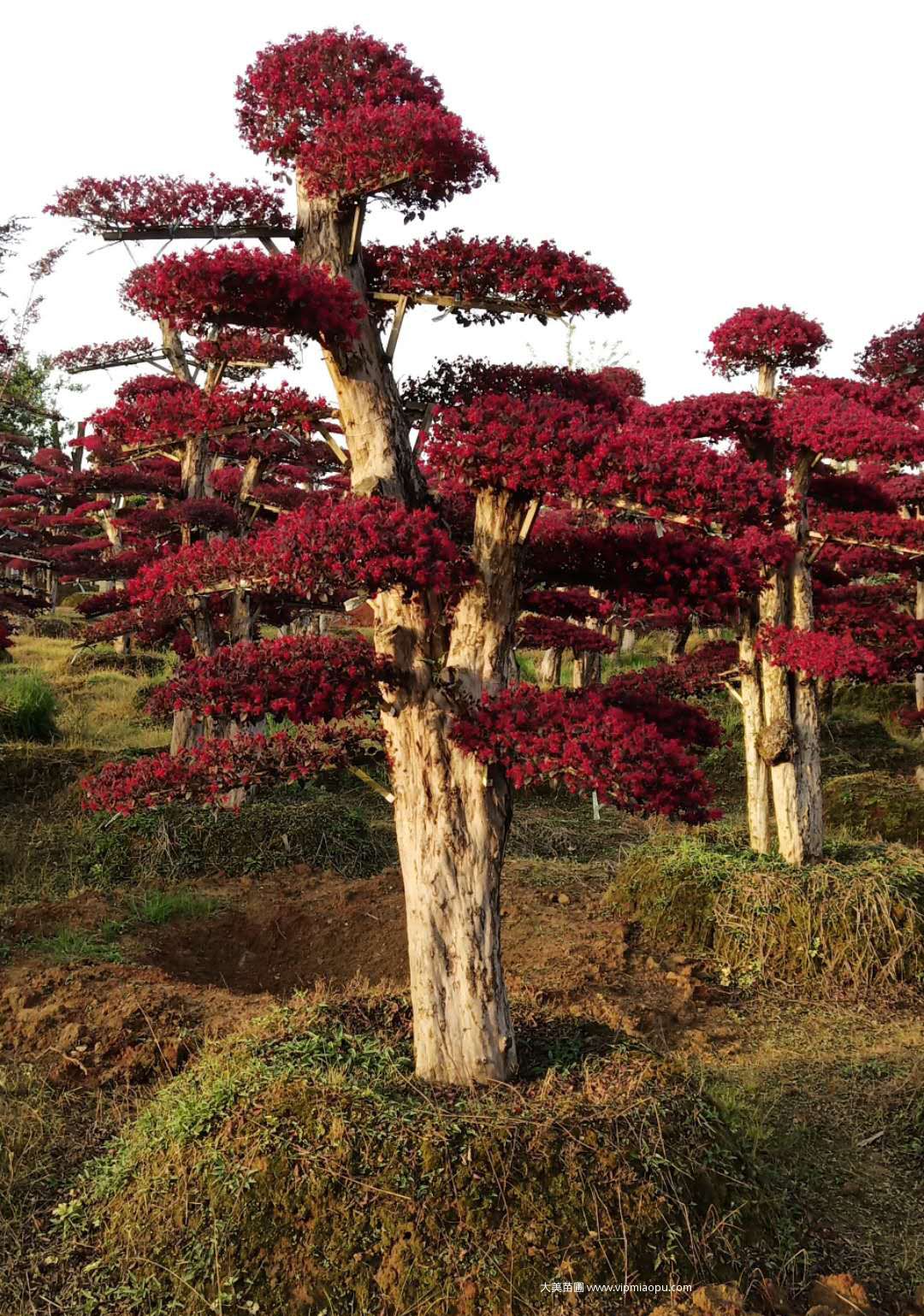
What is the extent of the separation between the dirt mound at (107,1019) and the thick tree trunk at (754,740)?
4.40 meters

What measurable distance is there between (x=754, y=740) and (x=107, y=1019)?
532 cm

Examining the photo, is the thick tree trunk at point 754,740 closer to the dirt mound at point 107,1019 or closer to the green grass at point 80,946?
the dirt mound at point 107,1019

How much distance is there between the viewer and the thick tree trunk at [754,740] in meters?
8.38

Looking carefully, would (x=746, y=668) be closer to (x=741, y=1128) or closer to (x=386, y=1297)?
(x=741, y=1128)

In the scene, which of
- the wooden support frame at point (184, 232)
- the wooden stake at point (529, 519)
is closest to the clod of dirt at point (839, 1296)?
the wooden stake at point (529, 519)

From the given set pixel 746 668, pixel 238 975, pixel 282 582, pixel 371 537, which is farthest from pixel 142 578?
pixel 746 668

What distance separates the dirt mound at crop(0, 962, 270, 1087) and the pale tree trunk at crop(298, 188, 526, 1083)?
6.05 feet

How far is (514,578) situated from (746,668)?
449cm

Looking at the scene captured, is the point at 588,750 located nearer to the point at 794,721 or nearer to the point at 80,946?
the point at 794,721

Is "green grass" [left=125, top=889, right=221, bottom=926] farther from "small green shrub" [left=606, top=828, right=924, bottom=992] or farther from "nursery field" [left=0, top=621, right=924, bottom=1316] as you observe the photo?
"small green shrub" [left=606, top=828, right=924, bottom=992]

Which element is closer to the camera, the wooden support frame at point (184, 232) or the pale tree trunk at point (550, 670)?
the wooden support frame at point (184, 232)

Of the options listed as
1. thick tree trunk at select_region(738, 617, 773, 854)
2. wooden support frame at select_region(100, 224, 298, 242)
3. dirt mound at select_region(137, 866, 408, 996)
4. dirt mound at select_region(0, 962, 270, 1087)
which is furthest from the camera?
thick tree trunk at select_region(738, 617, 773, 854)

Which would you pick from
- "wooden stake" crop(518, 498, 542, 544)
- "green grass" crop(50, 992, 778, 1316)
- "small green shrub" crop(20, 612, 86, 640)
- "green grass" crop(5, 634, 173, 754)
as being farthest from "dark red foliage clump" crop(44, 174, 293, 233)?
"small green shrub" crop(20, 612, 86, 640)

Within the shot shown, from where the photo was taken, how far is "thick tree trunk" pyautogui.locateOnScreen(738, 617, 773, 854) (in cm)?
838
